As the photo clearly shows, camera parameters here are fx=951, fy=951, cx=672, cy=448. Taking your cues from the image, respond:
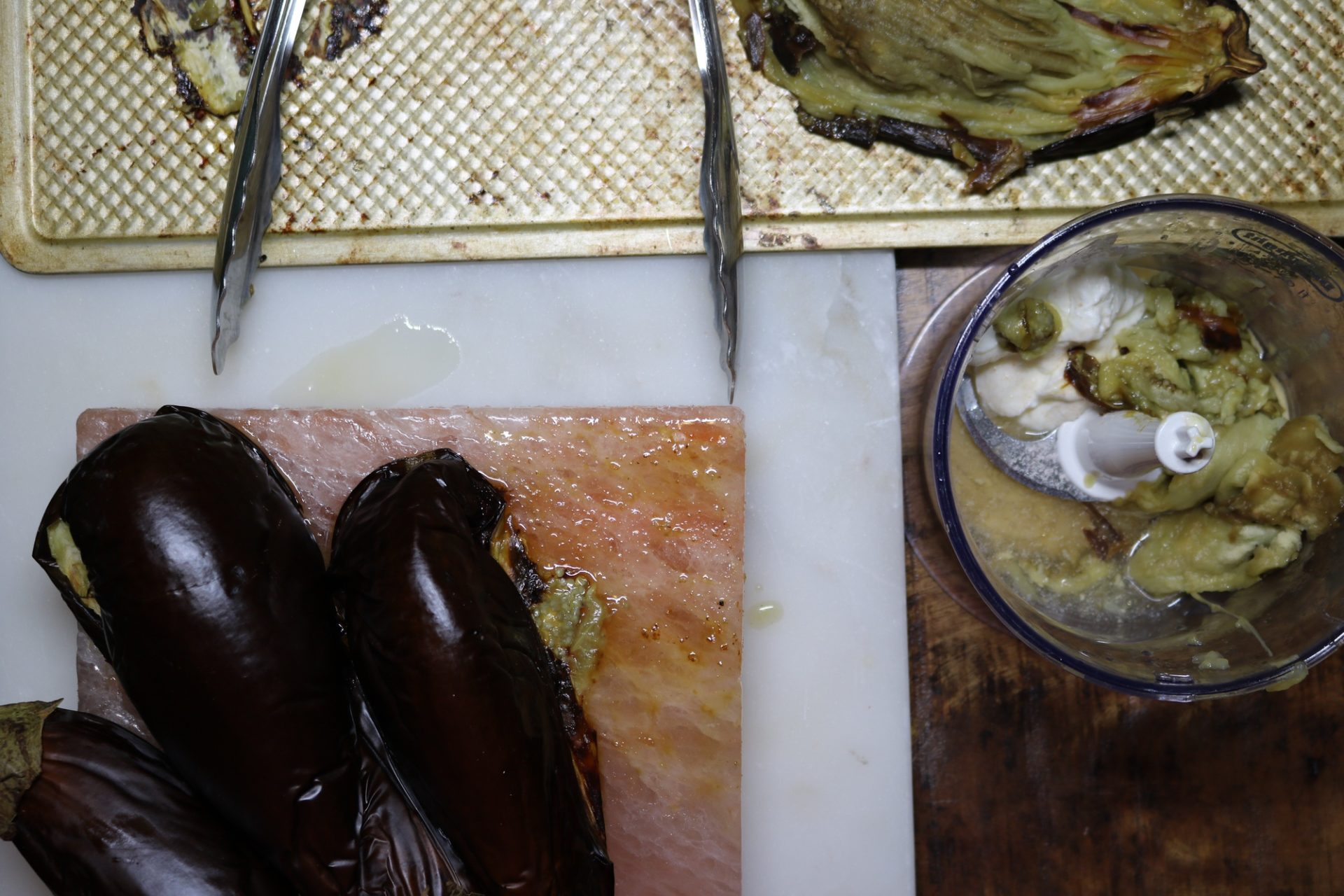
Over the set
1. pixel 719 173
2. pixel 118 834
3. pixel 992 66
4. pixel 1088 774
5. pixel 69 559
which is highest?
pixel 992 66

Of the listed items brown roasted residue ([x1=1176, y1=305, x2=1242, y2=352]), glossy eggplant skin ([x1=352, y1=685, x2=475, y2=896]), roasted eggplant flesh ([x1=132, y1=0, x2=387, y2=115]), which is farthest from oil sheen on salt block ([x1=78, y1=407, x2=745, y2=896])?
brown roasted residue ([x1=1176, y1=305, x2=1242, y2=352])

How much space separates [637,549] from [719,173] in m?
0.41

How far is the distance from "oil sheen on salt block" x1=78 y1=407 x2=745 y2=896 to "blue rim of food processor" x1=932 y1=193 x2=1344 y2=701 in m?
0.21

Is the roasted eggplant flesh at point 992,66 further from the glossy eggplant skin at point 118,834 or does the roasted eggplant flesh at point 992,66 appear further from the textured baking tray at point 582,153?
the glossy eggplant skin at point 118,834

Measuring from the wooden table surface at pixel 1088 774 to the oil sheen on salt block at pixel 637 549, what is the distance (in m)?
0.24

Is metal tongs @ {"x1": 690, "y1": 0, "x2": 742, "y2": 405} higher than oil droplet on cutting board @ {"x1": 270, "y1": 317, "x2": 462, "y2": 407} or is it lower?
higher

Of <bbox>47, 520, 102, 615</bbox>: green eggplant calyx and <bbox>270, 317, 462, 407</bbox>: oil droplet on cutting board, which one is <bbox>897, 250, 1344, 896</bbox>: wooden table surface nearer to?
<bbox>270, 317, 462, 407</bbox>: oil droplet on cutting board

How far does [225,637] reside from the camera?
826mm

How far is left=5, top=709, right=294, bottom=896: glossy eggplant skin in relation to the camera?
33.7 inches

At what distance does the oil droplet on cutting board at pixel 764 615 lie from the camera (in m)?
1.07

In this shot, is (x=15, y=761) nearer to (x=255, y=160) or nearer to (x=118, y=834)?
(x=118, y=834)

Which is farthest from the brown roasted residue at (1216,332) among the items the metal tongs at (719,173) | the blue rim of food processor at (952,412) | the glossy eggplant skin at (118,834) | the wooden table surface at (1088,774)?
the glossy eggplant skin at (118,834)

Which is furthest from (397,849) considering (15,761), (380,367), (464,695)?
(380,367)

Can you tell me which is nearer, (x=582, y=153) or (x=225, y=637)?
(x=225, y=637)
